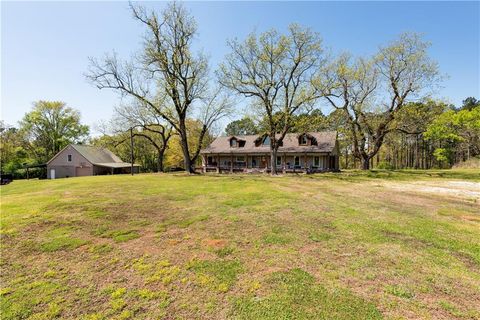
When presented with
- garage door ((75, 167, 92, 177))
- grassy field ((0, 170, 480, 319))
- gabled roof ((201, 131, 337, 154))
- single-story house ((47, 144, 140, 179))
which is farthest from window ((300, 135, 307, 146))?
garage door ((75, 167, 92, 177))

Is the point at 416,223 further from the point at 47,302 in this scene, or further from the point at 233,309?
the point at 47,302

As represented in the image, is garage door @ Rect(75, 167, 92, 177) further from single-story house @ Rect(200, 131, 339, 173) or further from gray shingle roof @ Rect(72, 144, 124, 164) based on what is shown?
single-story house @ Rect(200, 131, 339, 173)

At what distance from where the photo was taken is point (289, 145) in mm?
34031

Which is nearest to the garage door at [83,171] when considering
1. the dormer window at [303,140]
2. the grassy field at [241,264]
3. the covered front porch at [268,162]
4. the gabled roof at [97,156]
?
the gabled roof at [97,156]

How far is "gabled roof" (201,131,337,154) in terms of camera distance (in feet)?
103

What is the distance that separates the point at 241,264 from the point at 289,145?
99.2 feet

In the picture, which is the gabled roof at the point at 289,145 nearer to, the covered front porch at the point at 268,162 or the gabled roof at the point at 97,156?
the covered front porch at the point at 268,162

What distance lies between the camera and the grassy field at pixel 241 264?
3.60 m

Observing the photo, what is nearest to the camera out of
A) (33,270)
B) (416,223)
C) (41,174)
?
(33,270)

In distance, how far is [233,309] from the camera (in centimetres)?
353

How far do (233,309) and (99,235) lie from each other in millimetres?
4981

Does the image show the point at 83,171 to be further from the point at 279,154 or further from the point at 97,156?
the point at 279,154

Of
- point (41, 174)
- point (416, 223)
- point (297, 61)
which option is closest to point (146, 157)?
point (41, 174)

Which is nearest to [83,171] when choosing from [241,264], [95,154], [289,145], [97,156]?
[97,156]
